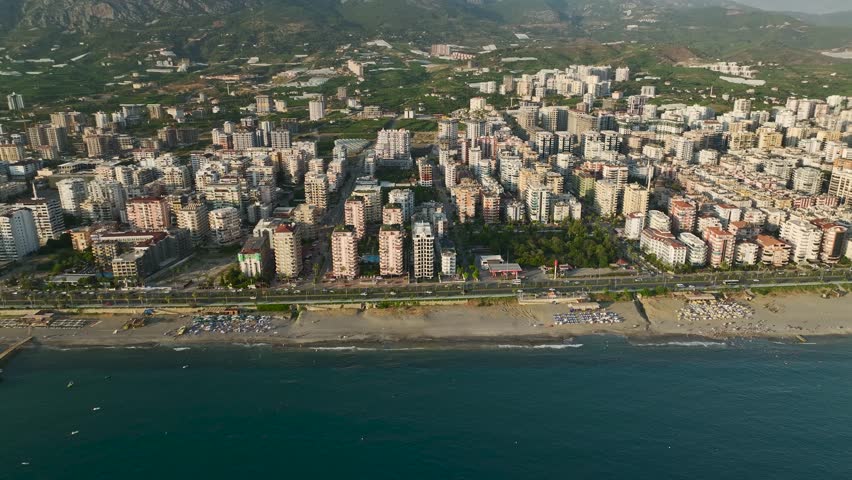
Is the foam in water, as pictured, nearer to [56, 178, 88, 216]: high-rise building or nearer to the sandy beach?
the sandy beach

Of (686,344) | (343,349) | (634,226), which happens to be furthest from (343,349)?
(634,226)

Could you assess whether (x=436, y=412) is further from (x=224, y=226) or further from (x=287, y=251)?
(x=224, y=226)

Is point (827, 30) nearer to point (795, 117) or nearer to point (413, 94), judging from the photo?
point (795, 117)

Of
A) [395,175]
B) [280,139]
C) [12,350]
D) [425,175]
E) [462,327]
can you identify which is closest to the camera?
[12,350]

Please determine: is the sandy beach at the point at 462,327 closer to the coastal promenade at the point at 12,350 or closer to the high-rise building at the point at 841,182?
the coastal promenade at the point at 12,350

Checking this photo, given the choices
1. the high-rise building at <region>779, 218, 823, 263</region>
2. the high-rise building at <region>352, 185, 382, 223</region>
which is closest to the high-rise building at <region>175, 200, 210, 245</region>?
the high-rise building at <region>352, 185, 382, 223</region>

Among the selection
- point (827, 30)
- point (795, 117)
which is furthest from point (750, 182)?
point (827, 30)
